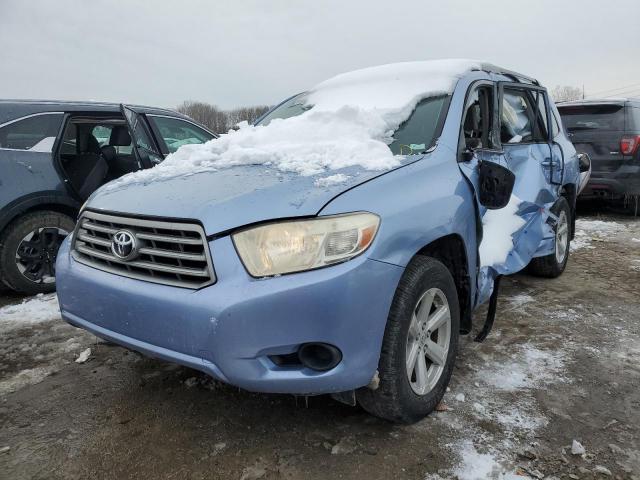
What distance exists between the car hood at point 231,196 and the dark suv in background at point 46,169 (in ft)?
5.74

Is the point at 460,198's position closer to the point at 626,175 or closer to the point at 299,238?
the point at 299,238

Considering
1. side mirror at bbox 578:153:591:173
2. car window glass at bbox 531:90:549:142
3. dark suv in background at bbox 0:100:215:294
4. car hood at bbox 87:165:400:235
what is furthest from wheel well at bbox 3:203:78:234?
side mirror at bbox 578:153:591:173

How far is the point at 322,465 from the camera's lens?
2.11 meters

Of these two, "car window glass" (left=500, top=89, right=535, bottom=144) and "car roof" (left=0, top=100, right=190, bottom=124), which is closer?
"car window glass" (left=500, top=89, right=535, bottom=144)

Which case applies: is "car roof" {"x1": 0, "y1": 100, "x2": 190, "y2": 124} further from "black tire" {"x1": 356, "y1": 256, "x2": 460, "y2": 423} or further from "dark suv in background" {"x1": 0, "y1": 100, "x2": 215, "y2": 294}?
"black tire" {"x1": 356, "y1": 256, "x2": 460, "y2": 423}

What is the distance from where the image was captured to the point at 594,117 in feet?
24.3

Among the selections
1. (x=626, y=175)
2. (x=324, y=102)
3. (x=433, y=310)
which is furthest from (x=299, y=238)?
(x=626, y=175)

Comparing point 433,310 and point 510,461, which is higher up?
point 433,310

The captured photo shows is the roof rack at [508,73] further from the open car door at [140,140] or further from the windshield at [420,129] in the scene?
the open car door at [140,140]

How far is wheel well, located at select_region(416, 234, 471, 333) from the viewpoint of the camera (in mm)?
2506

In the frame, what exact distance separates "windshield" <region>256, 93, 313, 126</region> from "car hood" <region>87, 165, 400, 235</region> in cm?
135

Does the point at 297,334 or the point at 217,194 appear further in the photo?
the point at 217,194

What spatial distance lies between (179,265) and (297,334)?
0.57 metres

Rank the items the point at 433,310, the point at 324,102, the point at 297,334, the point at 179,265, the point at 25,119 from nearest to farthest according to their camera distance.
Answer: the point at 297,334 < the point at 179,265 < the point at 433,310 < the point at 324,102 < the point at 25,119
